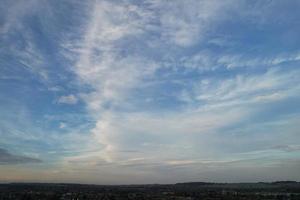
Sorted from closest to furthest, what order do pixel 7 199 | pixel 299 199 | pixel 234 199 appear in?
pixel 299 199
pixel 234 199
pixel 7 199

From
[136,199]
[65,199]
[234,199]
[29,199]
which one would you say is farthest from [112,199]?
[234,199]

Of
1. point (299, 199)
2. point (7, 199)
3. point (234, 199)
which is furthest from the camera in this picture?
point (7, 199)

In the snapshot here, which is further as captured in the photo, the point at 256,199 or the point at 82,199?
the point at 82,199

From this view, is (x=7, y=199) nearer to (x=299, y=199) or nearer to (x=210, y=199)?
(x=210, y=199)

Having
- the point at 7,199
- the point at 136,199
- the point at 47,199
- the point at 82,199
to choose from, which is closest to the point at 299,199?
the point at 136,199

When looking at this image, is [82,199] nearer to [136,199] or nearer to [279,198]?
[136,199]

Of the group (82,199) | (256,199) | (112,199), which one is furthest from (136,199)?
(256,199)

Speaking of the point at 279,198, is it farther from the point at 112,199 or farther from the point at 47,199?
the point at 47,199

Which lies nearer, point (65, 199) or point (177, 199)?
point (177, 199)
